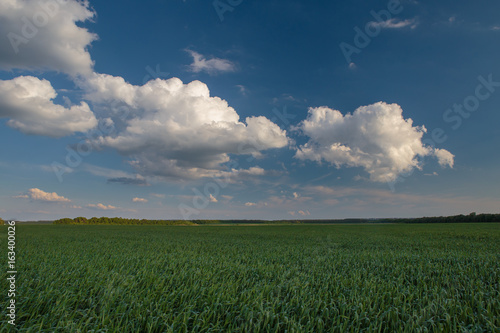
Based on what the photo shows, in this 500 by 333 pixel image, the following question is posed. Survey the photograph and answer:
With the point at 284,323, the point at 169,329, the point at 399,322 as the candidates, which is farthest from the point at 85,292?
the point at 399,322

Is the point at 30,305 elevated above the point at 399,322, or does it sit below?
above

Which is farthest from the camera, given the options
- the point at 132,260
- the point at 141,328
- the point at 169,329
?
the point at 132,260

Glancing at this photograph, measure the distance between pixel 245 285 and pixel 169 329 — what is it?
3.38m

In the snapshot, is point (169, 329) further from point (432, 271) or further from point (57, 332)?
point (432, 271)

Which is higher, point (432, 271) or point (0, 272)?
point (0, 272)

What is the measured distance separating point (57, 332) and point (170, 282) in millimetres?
3123

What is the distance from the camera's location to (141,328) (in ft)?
16.1

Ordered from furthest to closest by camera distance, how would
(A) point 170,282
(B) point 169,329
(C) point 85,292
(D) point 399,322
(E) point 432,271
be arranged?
(E) point 432,271 → (A) point 170,282 → (C) point 85,292 → (D) point 399,322 → (B) point 169,329

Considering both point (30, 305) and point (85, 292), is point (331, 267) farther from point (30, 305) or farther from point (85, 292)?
point (30, 305)

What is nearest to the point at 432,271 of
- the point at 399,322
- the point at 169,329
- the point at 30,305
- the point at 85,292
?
the point at 399,322

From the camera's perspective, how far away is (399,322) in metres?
5.39

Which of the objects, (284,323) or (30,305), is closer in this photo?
(284,323)

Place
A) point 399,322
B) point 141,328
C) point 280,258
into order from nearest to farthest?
point 141,328
point 399,322
point 280,258

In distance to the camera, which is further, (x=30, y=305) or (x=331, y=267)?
(x=331, y=267)
